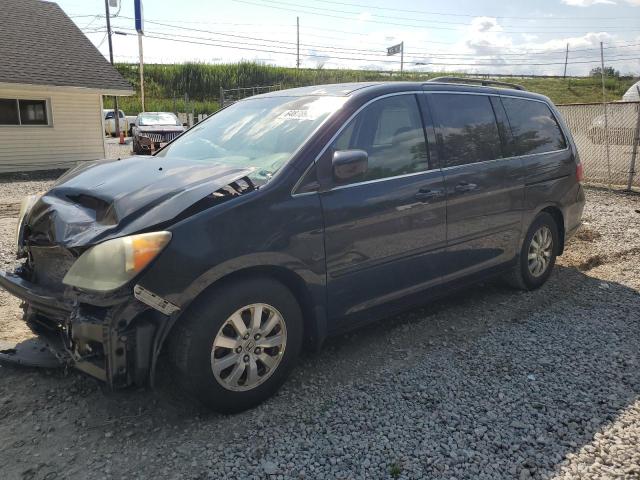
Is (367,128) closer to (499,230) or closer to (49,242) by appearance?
(499,230)

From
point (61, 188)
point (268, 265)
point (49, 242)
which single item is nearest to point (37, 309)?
point (49, 242)

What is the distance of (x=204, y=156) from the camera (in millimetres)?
3729

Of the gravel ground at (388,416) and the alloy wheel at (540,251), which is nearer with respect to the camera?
the gravel ground at (388,416)

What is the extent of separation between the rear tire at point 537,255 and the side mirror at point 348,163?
2333 mm

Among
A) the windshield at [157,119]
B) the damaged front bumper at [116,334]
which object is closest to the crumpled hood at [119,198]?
the damaged front bumper at [116,334]

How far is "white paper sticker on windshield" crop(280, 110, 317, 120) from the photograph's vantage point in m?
3.53

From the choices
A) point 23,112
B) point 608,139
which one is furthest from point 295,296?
point 23,112

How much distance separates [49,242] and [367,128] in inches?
82.0

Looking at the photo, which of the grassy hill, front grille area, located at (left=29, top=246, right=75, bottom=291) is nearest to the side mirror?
front grille area, located at (left=29, top=246, right=75, bottom=291)

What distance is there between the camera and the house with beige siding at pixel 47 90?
15.5 m

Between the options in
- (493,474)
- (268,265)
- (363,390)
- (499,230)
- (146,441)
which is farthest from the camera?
(499,230)

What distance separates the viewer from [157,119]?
19938mm

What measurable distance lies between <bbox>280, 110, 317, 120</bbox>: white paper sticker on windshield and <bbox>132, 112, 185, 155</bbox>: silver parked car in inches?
518

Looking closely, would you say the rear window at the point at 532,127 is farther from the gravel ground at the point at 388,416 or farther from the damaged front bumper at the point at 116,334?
the damaged front bumper at the point at 116,334
